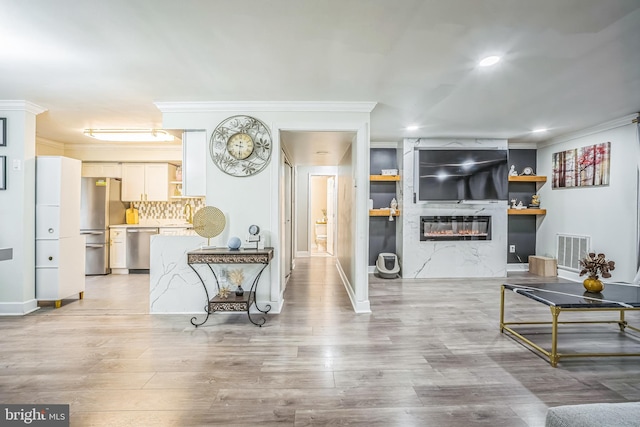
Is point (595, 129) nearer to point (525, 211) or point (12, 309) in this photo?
point (525, 211)

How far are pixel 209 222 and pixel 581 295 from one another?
368 centimetres

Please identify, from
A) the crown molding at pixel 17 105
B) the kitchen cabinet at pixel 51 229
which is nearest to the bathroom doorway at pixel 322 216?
the kitchen cabinet at pixel 51 229

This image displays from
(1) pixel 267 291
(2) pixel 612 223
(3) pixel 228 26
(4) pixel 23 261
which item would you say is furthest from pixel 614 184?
(4) pixel 23 261

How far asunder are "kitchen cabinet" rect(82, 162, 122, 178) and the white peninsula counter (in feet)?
10.8

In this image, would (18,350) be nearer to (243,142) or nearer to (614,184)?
(243,142)

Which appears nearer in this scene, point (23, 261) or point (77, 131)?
point (23, 261)

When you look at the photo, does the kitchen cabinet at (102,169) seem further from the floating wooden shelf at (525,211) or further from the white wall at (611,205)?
the white wall at (611,205)

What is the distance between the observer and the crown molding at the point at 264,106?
3588 mm

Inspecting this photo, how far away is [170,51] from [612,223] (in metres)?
6.14

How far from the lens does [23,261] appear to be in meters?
3.68

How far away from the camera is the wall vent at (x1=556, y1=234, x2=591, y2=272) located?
5.04 metres

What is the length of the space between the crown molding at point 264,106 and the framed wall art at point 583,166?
390 cm

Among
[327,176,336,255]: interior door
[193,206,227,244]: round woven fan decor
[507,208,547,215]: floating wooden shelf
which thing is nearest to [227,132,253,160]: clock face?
[193,206,227,244]: round woven fan decor

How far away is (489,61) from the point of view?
2.61 m
